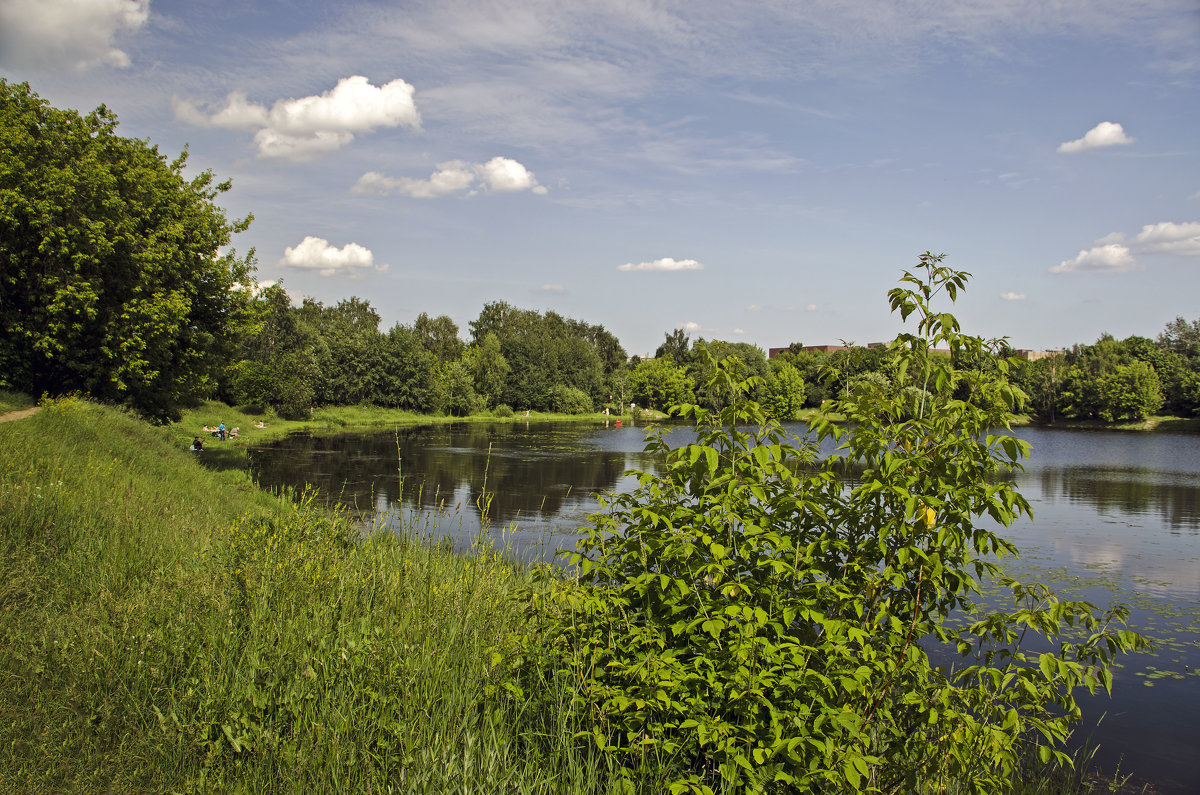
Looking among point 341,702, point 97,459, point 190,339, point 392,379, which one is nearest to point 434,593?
point 341,702

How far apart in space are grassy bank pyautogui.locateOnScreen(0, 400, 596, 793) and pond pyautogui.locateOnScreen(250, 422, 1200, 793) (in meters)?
1.23

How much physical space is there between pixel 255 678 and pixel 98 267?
20.6 meters

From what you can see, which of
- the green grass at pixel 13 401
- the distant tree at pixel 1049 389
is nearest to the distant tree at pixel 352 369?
the green grass at pixel 13 401

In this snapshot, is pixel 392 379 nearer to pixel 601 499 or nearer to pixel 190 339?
pixel 190 339

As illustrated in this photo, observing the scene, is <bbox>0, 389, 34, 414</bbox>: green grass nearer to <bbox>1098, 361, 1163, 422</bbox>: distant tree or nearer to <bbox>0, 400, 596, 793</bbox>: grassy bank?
<bbox>0, 400, 596, 793</bbox>: grassy bank

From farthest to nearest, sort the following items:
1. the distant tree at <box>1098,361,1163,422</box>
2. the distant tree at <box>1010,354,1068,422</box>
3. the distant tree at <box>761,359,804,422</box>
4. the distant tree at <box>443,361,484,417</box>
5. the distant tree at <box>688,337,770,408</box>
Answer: the distant tree at <box>1010,354,1068,422</box> < the distant tree at <box>443,361,484,417</box> < the distant tree at <box>1098,361,1163,422</box> < the distant tree at <box>761,359,804,422</box> < the distant tree at <box>688,337,770,408</box>

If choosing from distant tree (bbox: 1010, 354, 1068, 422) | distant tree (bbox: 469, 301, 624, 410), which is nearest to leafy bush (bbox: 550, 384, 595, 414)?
distant tree (bbox: 469, 301, 624, 410)

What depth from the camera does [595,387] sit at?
9544 cm

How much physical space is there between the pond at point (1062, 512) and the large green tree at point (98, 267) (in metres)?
5.43

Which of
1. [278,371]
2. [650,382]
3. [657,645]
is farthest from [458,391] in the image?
[657,645]

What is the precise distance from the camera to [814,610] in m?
3.52

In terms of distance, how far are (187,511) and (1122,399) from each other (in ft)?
294

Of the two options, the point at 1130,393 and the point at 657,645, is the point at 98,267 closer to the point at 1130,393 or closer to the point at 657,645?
the point at 657,645

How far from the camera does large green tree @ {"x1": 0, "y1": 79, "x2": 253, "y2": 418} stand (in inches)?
738
